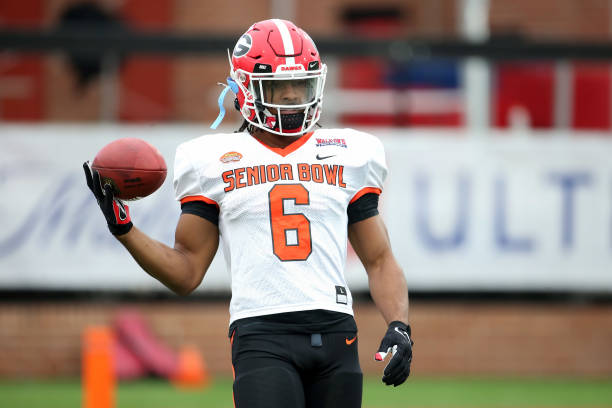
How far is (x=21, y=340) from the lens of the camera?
36.0 feet

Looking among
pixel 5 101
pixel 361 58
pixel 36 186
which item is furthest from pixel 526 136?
pixel 5 101

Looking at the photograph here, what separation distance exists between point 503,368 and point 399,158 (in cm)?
245

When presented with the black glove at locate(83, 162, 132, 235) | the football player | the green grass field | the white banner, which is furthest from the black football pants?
the white banner

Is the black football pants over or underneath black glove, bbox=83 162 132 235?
underneath

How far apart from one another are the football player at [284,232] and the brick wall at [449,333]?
6.85 metres

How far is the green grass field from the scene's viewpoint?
30.6 ft

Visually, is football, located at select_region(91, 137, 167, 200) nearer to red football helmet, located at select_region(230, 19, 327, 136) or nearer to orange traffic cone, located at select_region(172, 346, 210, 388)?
red football helmet, located at select_region(230, 19, 327, 136)

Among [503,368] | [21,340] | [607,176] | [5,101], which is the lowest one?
[503,368]

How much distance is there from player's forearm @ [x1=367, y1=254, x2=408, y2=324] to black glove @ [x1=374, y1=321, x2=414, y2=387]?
0.53 feet

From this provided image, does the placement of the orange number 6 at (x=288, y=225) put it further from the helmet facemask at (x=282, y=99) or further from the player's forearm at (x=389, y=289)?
the player's forearm at (x=389, y=289)

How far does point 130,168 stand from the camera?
4254mm

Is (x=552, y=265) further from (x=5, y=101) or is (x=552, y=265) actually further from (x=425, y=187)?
(x=5, y=101)

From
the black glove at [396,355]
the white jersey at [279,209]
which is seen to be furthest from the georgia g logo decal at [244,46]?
the black glove at [396,355]

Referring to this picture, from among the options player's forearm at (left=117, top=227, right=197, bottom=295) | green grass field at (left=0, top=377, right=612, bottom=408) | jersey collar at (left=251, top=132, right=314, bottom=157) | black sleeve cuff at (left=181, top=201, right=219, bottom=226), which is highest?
jersey collar at (left=251, top=132, right=314, bottom=157)
